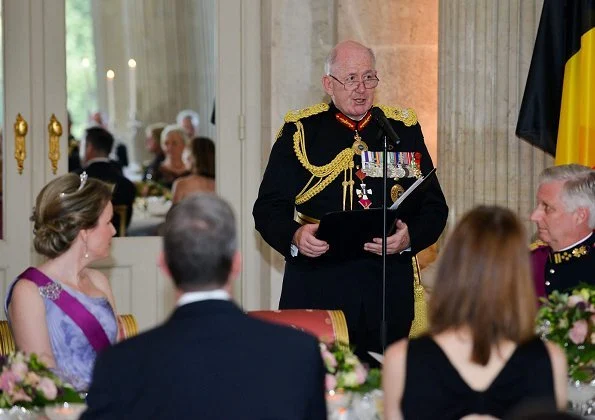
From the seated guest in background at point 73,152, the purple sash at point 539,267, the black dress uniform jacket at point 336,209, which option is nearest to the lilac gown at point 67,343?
the black dress uniform jacket at point 336,209

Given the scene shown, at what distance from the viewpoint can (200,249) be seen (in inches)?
93.1

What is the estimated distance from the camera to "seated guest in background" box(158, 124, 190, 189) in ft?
22.1

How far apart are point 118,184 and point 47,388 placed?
3717 millimetres

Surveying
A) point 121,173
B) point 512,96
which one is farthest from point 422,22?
point 121,173

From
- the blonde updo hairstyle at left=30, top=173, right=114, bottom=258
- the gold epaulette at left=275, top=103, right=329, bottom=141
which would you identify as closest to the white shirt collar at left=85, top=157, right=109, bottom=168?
the gold epaulette at left=275, top=103, right=329, bottom=141

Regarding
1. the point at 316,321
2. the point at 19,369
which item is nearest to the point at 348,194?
the point at 316,321

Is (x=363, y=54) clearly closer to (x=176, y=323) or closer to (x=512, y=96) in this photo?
(x=512, y=96)

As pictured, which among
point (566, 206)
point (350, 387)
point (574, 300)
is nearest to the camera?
point (350, 387)

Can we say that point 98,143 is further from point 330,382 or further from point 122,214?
point 330,382

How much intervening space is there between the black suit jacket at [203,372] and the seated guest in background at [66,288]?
140cm

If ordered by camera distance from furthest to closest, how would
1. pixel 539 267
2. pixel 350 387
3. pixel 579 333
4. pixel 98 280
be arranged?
1. pixel 539 267
2. pixel 98 280
3. pixel 579 333
4. pixel 350 387

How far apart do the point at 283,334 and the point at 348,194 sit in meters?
2.54

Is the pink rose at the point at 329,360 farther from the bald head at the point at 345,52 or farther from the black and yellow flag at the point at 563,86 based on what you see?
the black and yellow flag at the point at 563,86

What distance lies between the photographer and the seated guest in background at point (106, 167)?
6621mm
